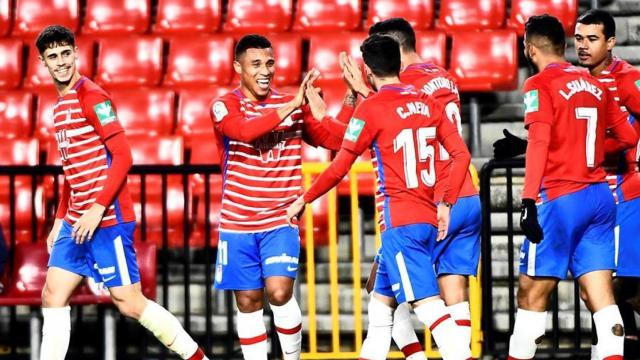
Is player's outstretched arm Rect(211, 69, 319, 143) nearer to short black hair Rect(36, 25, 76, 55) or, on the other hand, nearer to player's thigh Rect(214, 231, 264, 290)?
player's thigh Rect(214, 231, 264, 290)

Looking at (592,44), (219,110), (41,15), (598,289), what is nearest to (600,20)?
(592,44)

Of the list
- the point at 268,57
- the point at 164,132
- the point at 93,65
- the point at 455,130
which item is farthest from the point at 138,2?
the point at 455,130

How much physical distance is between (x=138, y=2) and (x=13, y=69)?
3.84 feet

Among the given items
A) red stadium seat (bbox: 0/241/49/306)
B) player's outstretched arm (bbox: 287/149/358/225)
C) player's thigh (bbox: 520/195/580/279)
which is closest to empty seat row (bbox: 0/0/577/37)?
red stadium seat (bbox: 0/241/49/306)

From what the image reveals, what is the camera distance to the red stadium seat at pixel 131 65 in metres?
10.6

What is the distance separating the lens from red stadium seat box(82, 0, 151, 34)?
11062 millimetres

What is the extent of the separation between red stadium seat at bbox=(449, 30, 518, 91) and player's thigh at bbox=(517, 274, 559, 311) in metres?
3.52

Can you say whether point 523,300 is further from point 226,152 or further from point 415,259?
point 226,152

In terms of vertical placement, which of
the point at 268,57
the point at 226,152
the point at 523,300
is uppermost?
the point at 268,57

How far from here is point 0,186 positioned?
9547 millimetres

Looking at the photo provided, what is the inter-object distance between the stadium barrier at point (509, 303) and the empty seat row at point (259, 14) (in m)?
2.33

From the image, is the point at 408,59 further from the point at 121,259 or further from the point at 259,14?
the point at 259,14

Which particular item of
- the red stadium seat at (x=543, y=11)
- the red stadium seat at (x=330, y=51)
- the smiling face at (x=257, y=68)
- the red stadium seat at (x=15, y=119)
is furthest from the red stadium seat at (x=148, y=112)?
the smiling face at (x=257, y=68)

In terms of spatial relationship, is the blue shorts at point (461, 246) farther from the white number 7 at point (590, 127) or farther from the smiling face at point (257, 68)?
the smiling face at point (257, 68)
